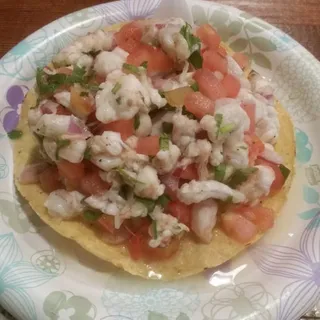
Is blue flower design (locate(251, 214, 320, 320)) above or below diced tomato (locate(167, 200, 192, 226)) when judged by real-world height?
below

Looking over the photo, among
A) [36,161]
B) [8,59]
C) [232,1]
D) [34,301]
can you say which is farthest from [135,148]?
[232,1]

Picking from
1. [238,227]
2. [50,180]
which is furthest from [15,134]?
[238,227]

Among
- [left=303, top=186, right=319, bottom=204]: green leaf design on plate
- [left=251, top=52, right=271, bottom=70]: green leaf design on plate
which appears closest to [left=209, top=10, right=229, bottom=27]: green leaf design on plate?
[left=251, top=52, right=271, bottom=70]: green leaf design on plate

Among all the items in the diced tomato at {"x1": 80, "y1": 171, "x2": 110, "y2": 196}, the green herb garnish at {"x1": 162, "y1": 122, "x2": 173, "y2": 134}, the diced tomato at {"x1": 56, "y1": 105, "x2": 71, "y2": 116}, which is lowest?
the diced tomato at {"x1": 80, "y1": 171, "x2": 110, "y2": 196}

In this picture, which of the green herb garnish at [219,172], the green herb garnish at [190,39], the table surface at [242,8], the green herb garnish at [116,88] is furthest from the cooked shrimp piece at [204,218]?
the table surface at [242,8]

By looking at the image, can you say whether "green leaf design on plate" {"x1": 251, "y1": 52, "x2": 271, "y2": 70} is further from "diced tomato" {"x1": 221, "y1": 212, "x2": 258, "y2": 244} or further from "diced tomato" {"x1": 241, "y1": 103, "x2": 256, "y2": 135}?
"diced tomato" {"x1": 221, "y1": 212, "x2": 258, "y2": 244}

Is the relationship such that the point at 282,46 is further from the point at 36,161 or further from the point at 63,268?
the point at 63,268
